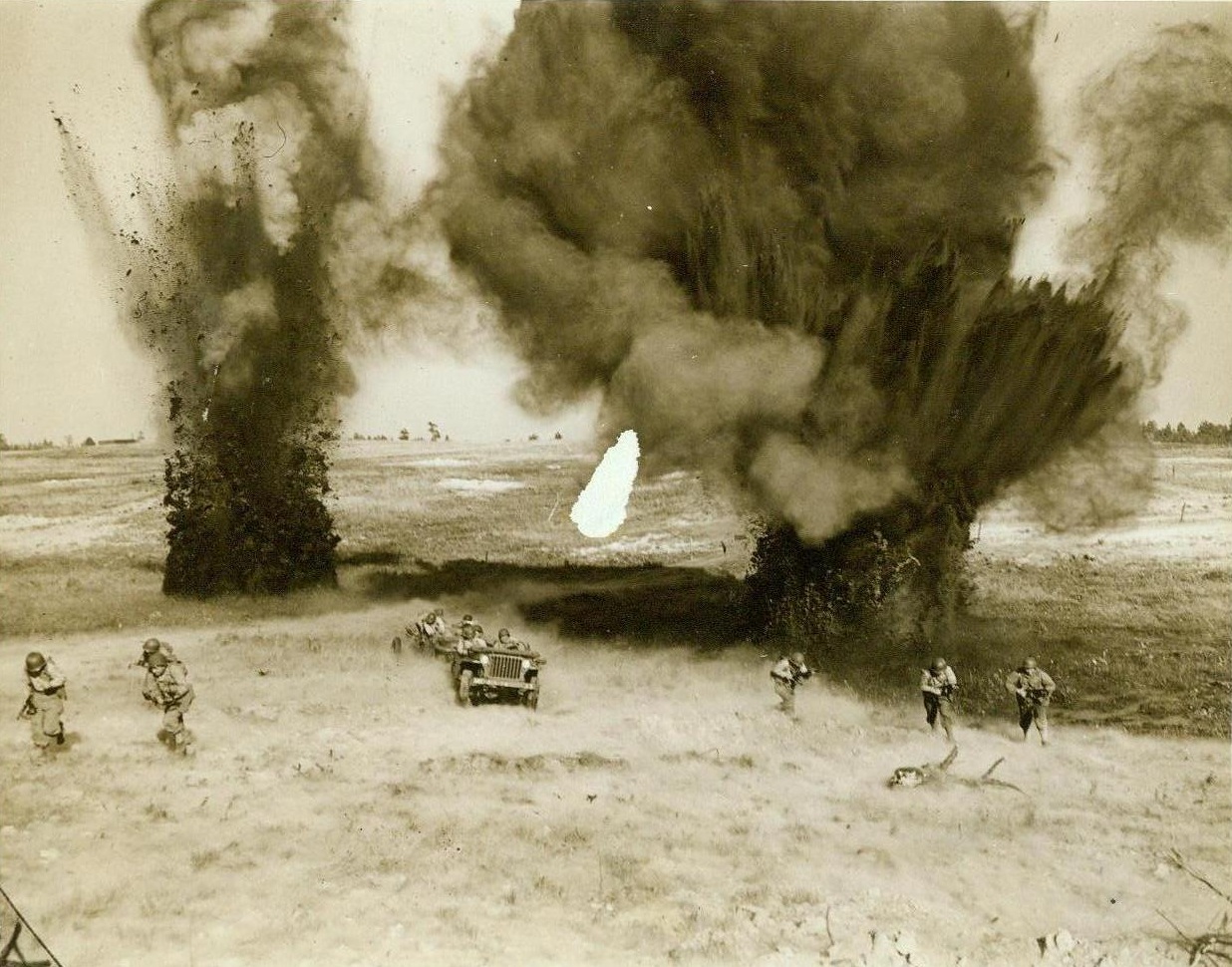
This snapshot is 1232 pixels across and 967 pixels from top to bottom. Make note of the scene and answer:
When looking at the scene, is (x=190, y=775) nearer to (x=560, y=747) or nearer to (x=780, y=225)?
(x=560, y=747)

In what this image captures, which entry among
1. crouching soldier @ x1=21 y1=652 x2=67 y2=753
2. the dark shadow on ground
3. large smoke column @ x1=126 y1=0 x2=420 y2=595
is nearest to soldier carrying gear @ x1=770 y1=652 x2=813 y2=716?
the dark shadow on ground

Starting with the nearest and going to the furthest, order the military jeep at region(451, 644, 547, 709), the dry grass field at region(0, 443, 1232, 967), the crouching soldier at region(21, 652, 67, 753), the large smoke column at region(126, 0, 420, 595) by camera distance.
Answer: the dry grass field at region(0, 443, 1232, 967) < the crouching soldier at region(21, 652, 67, 753) < the large smoke column at region(126, 0, 420, 595) < the military jeep at region(451, 644, 547, 709)

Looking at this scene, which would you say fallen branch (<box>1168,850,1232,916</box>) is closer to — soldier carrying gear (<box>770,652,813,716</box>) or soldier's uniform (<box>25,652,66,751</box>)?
soldier carrying gear (<box>770,652,813,716</box>)

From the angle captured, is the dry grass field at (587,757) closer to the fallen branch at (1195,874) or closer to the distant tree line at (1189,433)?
the fallen branch at (1195,874)

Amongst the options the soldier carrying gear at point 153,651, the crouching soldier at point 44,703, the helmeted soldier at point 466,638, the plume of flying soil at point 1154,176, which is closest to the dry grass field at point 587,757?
the crouching soldier at point 44,703

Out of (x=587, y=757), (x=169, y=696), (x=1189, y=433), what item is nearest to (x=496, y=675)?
(x=587, y=757)

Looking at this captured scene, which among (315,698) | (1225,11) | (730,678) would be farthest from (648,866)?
(1225,11)
